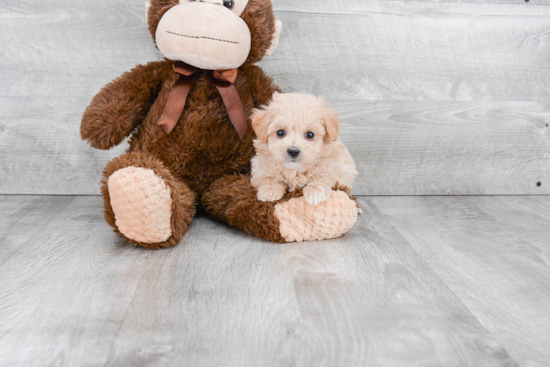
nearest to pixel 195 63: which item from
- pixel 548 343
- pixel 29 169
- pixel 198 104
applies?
pixel 198 104

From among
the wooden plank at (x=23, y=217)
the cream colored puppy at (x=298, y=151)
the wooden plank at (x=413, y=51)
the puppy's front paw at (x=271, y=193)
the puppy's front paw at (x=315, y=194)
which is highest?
the wooden plank at (x=413, y=51)

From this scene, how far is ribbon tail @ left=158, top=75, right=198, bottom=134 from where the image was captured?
3.77 ft

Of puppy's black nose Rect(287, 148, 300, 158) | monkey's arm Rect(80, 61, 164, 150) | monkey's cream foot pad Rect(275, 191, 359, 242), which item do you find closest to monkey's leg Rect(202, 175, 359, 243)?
monkey's cream foot pad Rect(275, 191, 359, 242)

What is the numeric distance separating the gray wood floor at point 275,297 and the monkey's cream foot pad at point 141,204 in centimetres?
5

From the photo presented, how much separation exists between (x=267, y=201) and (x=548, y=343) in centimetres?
60

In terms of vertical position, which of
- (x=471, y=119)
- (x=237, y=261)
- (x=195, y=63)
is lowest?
(x=237, y=261)

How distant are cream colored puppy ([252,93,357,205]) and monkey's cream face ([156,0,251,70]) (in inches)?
6.1

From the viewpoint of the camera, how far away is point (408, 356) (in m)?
0.70

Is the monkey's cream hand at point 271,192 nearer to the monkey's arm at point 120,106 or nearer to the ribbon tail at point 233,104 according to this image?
the ribbon tail at point 233,104

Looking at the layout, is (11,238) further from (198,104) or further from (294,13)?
(294,13)

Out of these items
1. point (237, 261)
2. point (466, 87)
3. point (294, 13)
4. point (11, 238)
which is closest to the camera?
point (237, 261)

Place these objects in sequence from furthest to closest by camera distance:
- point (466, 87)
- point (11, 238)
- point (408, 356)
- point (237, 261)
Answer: point (466, 87), point (11, 238), point (237, 261), point (408, 356)

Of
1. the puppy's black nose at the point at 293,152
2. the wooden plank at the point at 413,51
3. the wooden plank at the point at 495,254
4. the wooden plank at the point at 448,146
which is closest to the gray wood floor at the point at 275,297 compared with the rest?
the wooden plank at the point at 495,254

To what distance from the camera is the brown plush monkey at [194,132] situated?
1.03 meters
